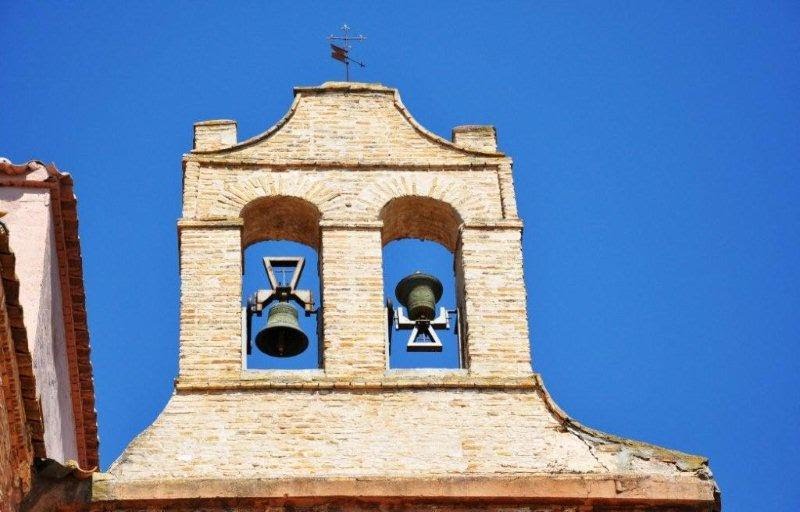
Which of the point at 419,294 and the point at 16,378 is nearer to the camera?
the point at 16,378

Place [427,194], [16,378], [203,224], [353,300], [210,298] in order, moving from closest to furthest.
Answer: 1. [16,378]
2. [210,298]
3. [353,300]
4. [203,224]
5. [427,194]

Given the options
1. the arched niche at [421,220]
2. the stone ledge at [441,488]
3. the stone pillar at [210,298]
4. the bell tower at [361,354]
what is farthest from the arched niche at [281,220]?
the stone ledge at [441,488]

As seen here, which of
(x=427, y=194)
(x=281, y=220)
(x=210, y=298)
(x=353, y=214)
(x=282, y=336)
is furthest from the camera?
(x=281, y=220)

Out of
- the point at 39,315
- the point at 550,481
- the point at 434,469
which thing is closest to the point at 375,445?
the point at 434,469

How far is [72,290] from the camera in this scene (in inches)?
486

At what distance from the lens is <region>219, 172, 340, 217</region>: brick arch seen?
1322 cm

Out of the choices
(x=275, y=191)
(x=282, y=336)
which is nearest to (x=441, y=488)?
(x=282, y=336)

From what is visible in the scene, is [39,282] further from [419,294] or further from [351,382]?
[419,294]

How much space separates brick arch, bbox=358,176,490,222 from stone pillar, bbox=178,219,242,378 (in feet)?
3.12

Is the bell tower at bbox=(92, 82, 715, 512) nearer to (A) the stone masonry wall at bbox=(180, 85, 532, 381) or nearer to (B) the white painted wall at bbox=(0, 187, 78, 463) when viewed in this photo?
(A) the stone masonry wall at bbox=(180, 85, 532, 381)

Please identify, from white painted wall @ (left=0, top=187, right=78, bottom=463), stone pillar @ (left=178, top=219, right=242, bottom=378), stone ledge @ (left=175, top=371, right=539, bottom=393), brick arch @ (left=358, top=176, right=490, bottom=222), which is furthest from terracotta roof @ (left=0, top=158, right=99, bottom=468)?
brick arch @ (left=358, top=176, right=490, bottom=222)

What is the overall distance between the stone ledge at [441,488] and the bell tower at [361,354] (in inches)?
0.4

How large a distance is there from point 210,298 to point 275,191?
42.6 inches

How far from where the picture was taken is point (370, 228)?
13102mm
